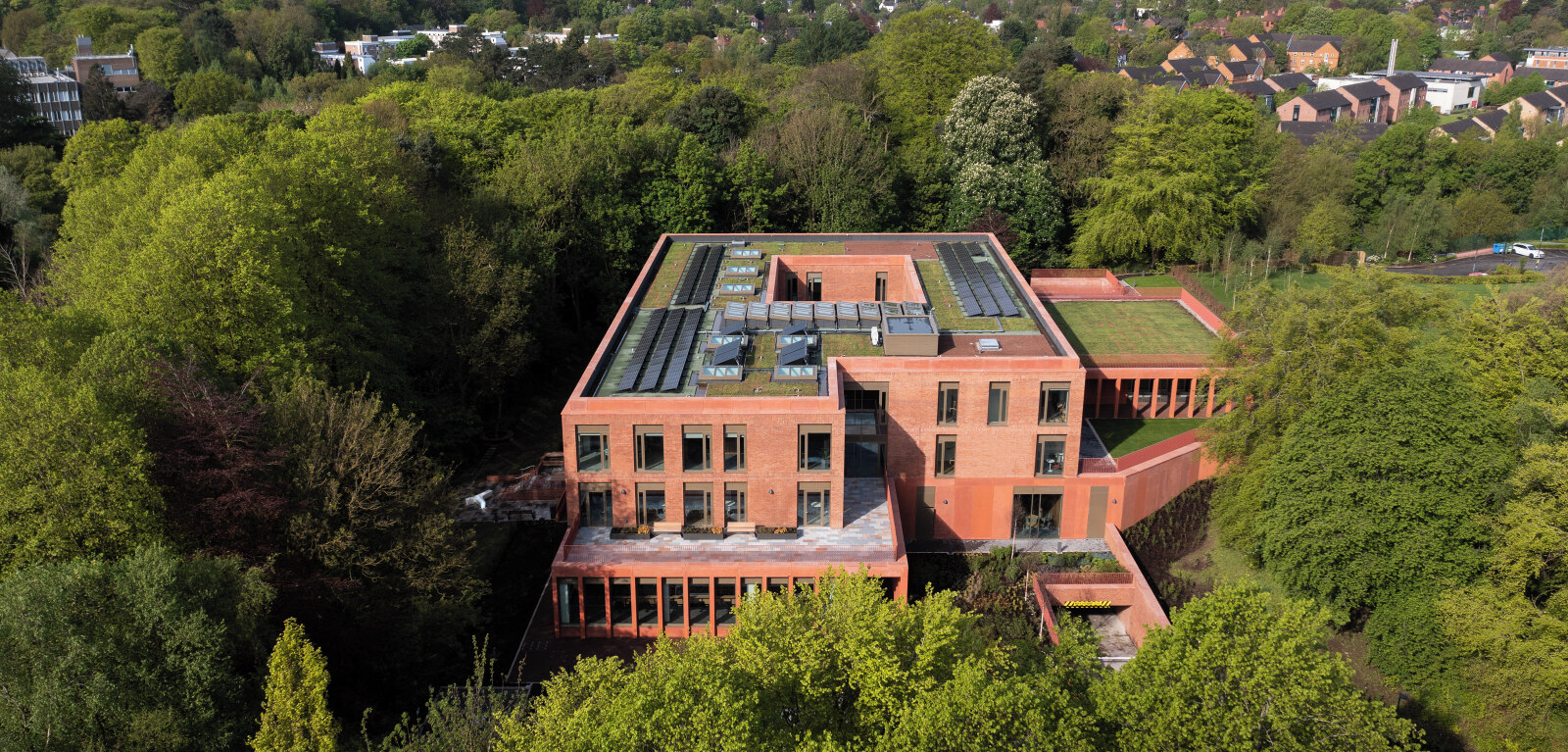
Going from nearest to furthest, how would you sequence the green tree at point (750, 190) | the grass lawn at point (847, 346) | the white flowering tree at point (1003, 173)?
the grass lawn at point (847, 346)
the green tree at point (750, 190)
the white flowering tree at point (1003, 173)

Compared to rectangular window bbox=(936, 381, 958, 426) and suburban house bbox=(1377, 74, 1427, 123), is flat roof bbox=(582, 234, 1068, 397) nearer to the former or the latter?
rectangular window bbox=(936, 381, 958, 426)

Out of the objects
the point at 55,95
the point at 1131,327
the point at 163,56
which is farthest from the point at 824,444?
the point at 163,56

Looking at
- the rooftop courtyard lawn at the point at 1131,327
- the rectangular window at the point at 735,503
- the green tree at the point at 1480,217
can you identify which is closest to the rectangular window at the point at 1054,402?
the rooftop courtyard lawn at the point at 1131,327

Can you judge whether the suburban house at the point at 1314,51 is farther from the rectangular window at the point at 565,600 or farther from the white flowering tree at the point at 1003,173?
the rectangular window at the point at 565,600

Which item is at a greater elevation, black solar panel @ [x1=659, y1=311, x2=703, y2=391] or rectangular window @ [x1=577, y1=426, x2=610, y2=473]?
black solar panel @ [x1=659, y1=311, x2=703, y2=391]

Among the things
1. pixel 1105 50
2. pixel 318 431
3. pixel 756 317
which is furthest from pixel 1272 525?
pixel 1105 50

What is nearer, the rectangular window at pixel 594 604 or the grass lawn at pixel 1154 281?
the rectangular window at pixel 594 604

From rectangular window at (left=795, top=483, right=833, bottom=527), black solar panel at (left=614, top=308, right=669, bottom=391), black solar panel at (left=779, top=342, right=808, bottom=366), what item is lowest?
rectangular window at (left=795, top=483, right=833, bottom=527)

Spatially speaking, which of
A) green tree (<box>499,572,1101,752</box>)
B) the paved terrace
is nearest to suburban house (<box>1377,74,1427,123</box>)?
the paved terrace
